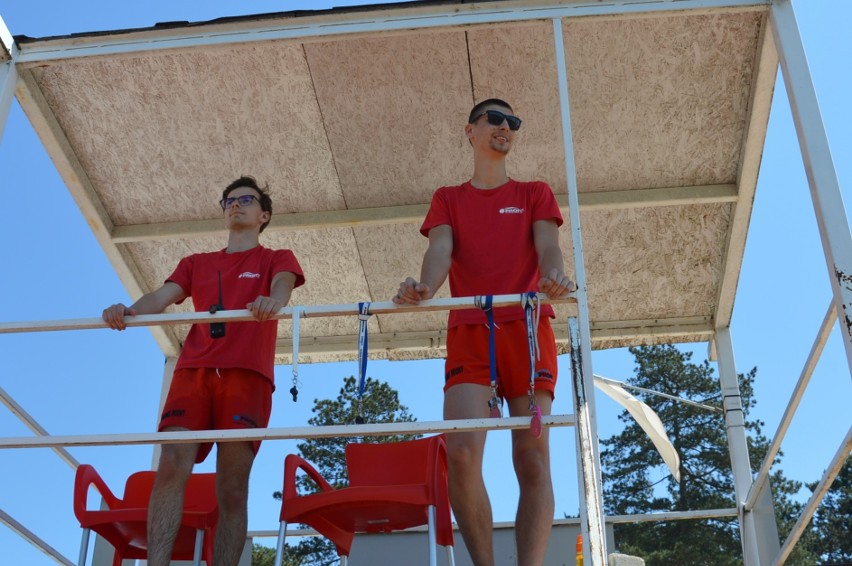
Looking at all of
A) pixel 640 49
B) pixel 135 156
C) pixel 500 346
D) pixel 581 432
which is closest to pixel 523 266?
pixel 500 346

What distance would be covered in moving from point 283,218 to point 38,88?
152 cm

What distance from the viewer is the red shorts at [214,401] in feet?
12.7

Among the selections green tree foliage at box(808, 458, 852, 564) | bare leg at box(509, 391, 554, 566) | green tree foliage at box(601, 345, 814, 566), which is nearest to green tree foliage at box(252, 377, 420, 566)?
green tree foliage at box(601, 345, 814, 566)

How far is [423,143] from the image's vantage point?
5410mm

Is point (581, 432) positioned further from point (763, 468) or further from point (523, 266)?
point (763, 468)

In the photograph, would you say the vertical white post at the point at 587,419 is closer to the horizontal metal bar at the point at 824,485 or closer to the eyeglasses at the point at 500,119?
the eyeglasses at the point at 500,119

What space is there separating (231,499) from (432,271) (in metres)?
1.15

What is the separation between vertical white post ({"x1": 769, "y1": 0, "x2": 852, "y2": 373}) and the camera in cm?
356

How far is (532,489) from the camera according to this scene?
3.40 m

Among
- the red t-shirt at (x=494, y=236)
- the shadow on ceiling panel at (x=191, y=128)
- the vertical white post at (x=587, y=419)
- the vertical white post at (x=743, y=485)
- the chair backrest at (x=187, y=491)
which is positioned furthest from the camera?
the vertical white post at (x=743, y=485)

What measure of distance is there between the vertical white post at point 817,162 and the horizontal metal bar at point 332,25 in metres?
0.18

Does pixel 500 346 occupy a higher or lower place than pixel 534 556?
higher

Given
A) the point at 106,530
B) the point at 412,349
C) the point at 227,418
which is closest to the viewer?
the point at 227,418

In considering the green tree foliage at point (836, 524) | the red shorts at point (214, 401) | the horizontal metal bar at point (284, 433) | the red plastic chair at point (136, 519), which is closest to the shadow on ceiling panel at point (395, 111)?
the red shorts at point (214, 401)
